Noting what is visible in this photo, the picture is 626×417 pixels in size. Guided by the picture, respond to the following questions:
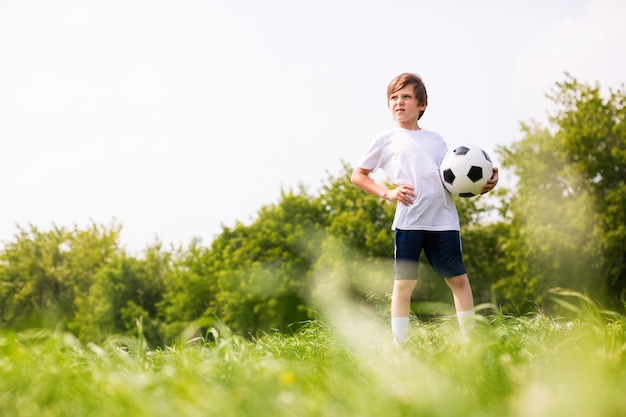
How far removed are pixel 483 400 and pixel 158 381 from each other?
134 cm

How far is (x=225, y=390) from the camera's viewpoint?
2.62 m

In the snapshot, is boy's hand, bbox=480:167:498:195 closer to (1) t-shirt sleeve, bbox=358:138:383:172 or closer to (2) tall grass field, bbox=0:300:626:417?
(1) t-shirt sleeve, bbox=358:138:383:172

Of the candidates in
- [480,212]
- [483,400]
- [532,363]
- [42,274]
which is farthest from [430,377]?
[42,274]

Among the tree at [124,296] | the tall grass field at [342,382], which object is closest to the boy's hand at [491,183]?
the tall grass field at [342,382]

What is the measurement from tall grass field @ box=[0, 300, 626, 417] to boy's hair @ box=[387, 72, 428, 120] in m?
2.20

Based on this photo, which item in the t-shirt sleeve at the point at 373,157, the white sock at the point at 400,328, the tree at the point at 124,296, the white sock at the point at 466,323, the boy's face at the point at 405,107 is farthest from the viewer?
the tree at the point at 124,296

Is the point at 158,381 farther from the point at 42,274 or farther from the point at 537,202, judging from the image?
the point at 42,274

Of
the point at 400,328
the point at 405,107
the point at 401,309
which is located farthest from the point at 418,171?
the point at 400,328

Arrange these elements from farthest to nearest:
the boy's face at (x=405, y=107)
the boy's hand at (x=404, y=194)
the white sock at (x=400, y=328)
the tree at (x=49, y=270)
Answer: the tree at (x=49, y=270) < the boy's face at (x=405, y=107) < the boy's hand at (x=404, y=194) < the white sock at (x=400, y=328)

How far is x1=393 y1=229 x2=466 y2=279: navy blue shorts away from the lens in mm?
4727

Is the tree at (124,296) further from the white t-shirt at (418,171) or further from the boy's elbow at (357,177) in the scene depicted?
the white t-shirt at (418,171)

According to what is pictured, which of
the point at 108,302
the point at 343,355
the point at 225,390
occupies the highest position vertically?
the point at 225,390

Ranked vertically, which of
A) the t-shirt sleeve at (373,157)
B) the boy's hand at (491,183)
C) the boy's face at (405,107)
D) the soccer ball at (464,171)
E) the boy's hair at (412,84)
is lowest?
the boy's hand at (491,183)

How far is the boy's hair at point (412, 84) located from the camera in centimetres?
504
